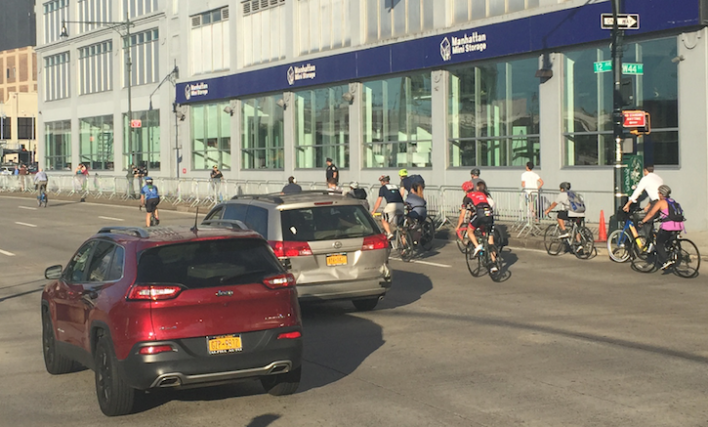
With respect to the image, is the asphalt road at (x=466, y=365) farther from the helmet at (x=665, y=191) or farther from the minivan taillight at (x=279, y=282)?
the helmet at (x=665, y=191)

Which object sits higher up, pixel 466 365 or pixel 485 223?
pixel 485 223

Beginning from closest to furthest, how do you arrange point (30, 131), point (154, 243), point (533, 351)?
point (154, 243), point (533, 351), point (30, 131)

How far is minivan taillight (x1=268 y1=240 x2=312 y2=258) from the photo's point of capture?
1250 cm

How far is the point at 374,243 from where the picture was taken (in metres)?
12.9

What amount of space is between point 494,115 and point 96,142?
123ft

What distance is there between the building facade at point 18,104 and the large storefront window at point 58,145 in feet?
167

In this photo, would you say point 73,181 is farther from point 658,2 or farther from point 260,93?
point 658,2

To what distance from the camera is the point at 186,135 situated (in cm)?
5175

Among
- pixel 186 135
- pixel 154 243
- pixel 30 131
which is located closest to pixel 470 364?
pixel 154 243

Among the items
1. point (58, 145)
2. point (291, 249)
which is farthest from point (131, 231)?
point (58, 145)

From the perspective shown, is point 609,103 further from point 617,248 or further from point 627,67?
point 617,248

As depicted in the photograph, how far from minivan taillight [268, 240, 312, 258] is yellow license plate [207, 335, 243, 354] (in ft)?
15.8

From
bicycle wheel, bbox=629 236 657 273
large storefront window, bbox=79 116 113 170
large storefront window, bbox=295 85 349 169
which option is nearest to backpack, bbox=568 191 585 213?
bicycle wheel, bbox=629 236 657 273

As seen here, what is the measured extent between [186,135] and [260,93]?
781 cm
